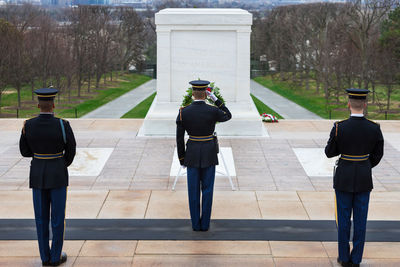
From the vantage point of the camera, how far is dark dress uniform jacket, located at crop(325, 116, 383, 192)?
500cm

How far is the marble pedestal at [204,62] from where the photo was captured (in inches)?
446

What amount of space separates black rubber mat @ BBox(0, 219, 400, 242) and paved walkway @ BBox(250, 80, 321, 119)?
2067cm

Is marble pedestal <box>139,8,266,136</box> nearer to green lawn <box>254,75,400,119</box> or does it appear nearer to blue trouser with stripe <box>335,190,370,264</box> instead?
blue trouser with stripe <box>335,190,370,264</box>

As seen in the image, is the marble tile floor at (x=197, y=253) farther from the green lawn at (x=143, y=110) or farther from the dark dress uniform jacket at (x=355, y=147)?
the green lawn at (x=143, y=110)

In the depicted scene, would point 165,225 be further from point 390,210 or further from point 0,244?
point 390,210

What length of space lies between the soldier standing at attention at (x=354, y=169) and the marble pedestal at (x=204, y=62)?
6.19 m

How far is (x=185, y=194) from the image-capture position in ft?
24.4

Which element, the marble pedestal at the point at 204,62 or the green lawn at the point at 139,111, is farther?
the green lawn at the point at 139,111

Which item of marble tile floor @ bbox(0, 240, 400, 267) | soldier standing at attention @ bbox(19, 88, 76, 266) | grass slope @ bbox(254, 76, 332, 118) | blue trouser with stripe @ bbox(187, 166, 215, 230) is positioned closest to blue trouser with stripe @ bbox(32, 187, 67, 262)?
soldier standing at attention @ bbox(19, 88, 76, 266)

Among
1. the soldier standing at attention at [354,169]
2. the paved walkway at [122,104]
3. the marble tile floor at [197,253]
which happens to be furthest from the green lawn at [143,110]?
the soldier standing at attention at [354,169]

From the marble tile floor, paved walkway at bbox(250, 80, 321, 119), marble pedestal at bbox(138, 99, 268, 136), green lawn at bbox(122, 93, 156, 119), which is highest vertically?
marble pedestal at bbox(138, 99, 268, 136)

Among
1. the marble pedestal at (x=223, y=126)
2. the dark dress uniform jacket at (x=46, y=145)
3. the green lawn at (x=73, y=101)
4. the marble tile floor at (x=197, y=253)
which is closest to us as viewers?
the dark dress uniform jacket at (x=46, y=145)

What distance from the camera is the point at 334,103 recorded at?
32.1 meters

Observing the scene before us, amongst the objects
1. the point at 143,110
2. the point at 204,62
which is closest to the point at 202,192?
the point at 204,62
